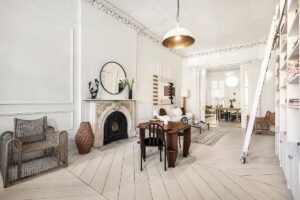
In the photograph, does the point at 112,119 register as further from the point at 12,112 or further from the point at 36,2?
the point at 36,2

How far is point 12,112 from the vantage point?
2787 mm

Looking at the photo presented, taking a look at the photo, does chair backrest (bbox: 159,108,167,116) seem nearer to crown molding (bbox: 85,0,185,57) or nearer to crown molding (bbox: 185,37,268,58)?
crown molding (bbox: 85,0,185,57)

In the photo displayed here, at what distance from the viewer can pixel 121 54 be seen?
15.8 ft

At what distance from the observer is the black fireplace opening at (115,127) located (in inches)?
168

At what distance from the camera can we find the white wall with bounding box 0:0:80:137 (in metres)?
2.76

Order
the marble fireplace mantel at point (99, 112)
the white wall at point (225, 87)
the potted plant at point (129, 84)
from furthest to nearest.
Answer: the white wall at point (225, 87)
the potted plant at point (129, 84)
the marble fireplace mantel at point (99, 112)

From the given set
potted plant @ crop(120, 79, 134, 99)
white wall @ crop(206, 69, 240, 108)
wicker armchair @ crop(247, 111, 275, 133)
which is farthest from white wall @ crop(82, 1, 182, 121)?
white wall @ crop(206, 69, 240, 108)

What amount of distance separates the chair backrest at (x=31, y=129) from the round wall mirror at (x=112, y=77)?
5.44 ft

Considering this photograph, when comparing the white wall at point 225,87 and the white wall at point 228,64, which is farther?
the white wall at point 225,87

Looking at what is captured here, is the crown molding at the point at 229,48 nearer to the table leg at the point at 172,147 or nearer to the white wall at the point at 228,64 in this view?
the white wall at the point at 228,64

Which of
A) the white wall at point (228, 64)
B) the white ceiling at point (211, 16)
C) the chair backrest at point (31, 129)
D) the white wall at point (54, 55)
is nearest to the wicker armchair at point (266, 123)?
the white wall at point (228, 64)

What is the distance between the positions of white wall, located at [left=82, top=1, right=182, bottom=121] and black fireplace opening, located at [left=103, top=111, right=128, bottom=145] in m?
0.52

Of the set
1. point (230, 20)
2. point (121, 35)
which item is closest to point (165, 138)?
point (121, 35)

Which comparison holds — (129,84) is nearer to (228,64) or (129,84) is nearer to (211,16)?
(211,16)
